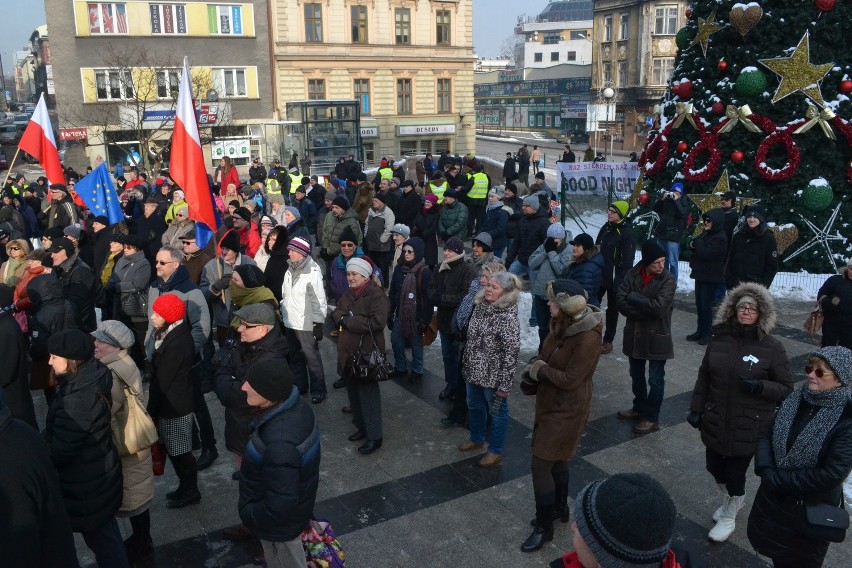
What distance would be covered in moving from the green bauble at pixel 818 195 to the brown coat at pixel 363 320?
8681 millimetres

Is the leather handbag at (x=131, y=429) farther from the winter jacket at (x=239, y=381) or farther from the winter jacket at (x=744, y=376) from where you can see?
the winter jacket at (x=744, y=376)

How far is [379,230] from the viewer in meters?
10.7

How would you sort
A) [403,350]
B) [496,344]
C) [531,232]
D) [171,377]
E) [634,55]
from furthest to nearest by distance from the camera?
[634,55], [531,232], [403,350], [496,344], [171,377]

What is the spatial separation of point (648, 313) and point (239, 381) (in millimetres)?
3563

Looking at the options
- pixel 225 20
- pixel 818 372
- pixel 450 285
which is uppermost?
pixel 225 20

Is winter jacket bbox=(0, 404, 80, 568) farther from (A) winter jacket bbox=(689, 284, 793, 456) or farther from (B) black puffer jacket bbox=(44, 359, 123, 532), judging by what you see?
(A) winter jacket bbox=(689, 284, 793, 456)

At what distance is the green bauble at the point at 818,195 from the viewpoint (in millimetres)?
11383

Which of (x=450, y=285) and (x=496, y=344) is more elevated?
(x=450, y=285)

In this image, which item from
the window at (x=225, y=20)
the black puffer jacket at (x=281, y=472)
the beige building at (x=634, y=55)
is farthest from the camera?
the beige building at (x=634, y=55)

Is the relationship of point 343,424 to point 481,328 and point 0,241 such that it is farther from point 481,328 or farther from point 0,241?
point 0,241

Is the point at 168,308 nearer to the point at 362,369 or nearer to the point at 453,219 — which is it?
the point at 362,369

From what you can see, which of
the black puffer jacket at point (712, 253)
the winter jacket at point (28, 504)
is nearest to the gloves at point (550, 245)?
the black puffer jacket at point (712, 253)

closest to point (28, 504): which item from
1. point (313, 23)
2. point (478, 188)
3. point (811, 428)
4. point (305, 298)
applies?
point (811, 428)

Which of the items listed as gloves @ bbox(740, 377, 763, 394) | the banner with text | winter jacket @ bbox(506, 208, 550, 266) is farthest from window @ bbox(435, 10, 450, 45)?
gloves @ bbox(740, 377, 763, 394)
